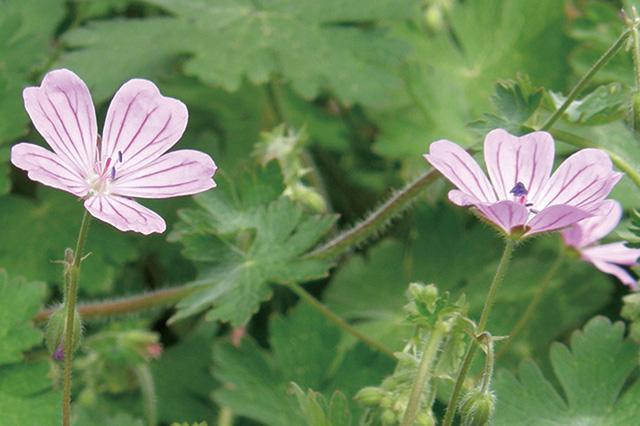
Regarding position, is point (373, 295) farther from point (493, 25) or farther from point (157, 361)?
point (493, 25)

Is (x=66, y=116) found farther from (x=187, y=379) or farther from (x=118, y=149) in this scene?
(x=187, y=379)

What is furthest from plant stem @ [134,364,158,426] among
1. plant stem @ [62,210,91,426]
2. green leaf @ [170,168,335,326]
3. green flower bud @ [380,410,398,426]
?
green flower bud @ [380,410,398,426]

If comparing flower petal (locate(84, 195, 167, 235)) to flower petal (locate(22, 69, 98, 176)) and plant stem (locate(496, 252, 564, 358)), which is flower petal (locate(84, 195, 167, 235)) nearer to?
flower petal (locate(22, 69, 98, 176))

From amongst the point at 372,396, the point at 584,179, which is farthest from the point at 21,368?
the point at 584,179

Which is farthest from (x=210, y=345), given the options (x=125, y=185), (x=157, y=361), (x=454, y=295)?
(x=125, y=185)

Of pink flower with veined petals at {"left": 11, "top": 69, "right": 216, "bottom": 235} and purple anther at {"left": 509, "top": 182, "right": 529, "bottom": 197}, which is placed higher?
purple anther at {"left": 509, "top": 182, "right": 529, "bottom": 197}

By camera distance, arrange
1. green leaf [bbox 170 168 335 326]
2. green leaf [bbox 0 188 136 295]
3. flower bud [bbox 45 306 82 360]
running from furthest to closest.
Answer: green leaf [bbox 0 188 136 295]
green leaf [bbox 170 168 335 326]
flower bud [bbox 45 306 82 360]
